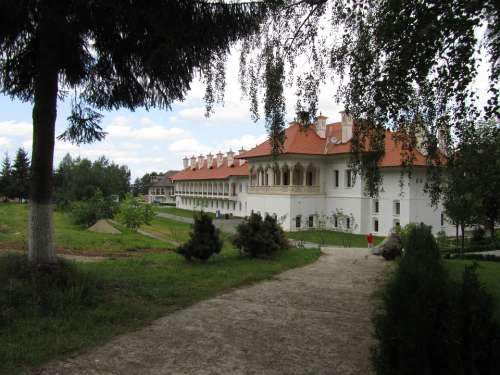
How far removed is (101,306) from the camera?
690 cm

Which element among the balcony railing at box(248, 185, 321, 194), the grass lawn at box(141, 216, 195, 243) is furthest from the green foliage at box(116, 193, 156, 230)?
the balcony railing at box(248, 185, 321, 194)

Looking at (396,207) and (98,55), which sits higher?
(98,55)

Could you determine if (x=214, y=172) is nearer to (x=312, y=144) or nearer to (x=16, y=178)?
(x=312, y=144)

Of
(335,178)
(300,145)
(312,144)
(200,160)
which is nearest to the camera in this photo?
(300,145)

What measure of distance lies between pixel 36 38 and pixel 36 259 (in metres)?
4.13

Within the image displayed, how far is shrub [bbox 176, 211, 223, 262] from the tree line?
65.3 metres

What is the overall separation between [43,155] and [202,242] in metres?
5.54

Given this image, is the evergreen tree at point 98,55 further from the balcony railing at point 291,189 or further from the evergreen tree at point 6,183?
the evergreen tree at point 6,183

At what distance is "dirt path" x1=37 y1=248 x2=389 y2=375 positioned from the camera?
4.76 m

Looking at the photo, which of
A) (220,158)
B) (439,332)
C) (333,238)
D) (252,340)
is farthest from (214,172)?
(439,332)

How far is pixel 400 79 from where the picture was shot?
587 centimetres

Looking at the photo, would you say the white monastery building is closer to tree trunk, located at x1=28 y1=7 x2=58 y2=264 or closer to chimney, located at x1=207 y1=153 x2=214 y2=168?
chimney, located at x1=207 y1=153 x2=214 y2=168

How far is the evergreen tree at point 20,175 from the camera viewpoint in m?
70.6

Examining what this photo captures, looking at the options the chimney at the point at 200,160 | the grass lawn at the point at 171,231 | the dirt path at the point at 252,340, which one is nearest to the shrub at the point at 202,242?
the dirt path at the point at 252,340
